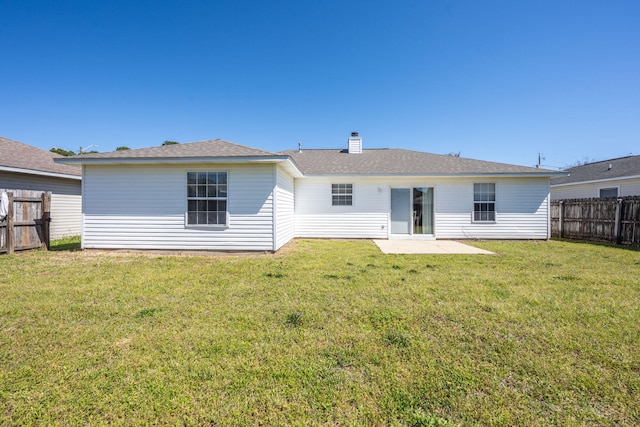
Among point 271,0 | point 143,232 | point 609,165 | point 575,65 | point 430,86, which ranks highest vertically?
point 271,0

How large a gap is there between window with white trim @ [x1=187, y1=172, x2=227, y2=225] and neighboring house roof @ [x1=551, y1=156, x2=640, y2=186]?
1553cm

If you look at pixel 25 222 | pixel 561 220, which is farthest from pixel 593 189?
pixel 25 222

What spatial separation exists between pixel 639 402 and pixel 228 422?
2894 mm

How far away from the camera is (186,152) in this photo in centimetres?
783

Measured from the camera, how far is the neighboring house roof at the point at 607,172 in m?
12.9

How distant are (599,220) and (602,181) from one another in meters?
4.70

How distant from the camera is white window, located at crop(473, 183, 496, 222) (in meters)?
10.9

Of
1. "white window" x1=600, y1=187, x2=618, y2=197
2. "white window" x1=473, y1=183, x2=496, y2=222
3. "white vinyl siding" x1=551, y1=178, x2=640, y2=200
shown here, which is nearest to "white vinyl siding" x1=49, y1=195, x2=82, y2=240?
"white window" x1=473, y1=183, x2=496, y2=222

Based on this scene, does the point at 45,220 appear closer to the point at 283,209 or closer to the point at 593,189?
the point at 283,209

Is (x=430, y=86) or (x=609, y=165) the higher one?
(x=430, y=86)

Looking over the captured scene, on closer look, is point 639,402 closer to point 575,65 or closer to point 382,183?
point 382,183

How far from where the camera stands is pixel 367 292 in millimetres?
4312

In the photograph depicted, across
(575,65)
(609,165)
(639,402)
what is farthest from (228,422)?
(609,165)

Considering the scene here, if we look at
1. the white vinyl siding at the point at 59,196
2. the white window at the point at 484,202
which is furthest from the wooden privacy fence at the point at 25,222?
the white window at the point at 484,202
